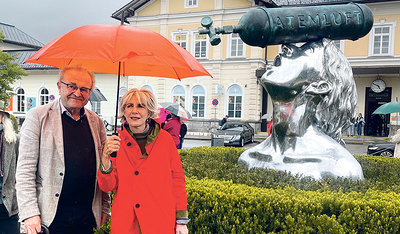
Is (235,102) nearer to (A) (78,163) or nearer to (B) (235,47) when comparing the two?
(B) (235,47)

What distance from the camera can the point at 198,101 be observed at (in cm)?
2517

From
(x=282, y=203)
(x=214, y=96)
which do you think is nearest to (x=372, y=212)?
(x=282, y=203)

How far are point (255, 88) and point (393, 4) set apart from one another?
10341 millimetres

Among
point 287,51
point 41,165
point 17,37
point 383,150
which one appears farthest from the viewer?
point 17,37

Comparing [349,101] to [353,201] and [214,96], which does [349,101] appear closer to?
[353,201]

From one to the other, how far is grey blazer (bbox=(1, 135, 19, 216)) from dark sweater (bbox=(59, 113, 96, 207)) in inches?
55.5

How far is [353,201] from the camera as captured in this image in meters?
3.25

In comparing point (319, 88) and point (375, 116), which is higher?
point (319, 88)

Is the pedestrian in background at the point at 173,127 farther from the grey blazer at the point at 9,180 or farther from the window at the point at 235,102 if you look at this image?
the window at the point at 235,102

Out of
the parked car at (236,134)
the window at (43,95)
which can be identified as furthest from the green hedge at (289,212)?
the window at (43,95)

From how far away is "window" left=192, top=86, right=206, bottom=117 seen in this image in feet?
82.1

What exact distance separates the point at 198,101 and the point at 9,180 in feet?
72.0

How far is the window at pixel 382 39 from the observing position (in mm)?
21000

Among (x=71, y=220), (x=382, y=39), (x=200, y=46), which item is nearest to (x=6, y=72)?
(x=200, y=46)
